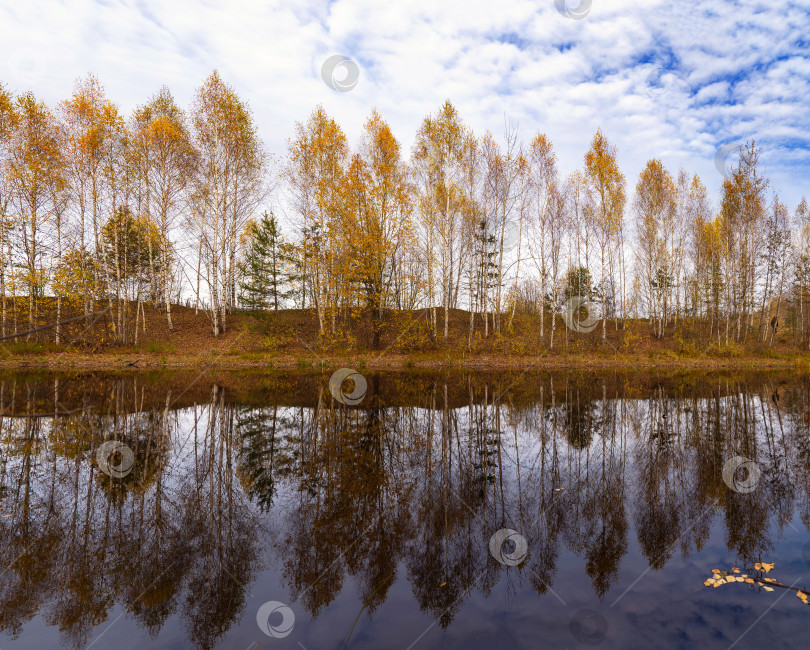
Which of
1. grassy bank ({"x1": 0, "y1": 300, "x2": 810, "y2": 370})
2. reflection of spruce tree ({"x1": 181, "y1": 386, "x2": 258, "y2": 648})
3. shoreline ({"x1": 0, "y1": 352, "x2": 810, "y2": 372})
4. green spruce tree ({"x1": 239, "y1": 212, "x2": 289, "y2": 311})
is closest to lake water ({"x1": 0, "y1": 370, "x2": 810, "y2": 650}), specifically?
reflection of spruce tree ({"x1": 181, "y1": 386, "x2": 258, "y2": 648})

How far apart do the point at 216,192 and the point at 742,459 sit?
85.1ft

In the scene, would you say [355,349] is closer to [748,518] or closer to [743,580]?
[748,518]

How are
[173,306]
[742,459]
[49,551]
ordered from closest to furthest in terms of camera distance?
[49,551] < [742,459] < [173,306]

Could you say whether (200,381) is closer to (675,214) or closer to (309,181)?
(309,181)

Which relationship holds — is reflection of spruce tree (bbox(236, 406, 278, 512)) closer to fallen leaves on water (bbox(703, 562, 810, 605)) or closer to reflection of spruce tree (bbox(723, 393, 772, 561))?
fallen leaves on water (bbox(703, 562, 810, 605))

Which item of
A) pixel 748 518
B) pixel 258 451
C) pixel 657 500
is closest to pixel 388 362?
pixel 258 451

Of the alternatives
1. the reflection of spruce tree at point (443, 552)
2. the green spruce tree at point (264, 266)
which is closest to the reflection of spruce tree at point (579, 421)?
the reflection of spruce tree at point (443, 552)

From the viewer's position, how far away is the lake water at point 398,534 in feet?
10.9

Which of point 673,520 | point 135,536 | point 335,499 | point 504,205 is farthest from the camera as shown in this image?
point 504,205

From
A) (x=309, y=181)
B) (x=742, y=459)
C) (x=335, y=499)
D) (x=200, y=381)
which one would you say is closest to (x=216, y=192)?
(x=309, y=181)

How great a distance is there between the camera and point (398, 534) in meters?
4.54

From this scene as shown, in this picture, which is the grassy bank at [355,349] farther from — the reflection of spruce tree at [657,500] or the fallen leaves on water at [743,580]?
the fallen leaves on water at [743,580]

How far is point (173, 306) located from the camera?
32.9 meters

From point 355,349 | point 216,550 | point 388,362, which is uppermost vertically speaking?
point 355,349
